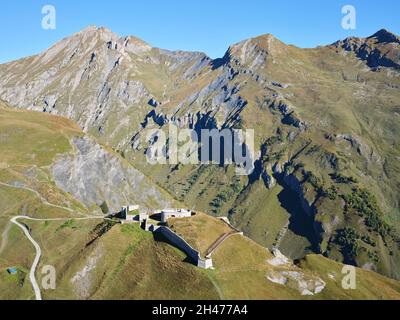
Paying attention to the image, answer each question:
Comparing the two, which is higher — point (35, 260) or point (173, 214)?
point (173, 214)

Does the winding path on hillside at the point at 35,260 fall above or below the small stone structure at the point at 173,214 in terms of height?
below

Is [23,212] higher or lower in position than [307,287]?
higher

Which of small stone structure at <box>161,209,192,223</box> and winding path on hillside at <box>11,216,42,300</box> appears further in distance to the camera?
small stone structure at <box>161,209,192,223</box>

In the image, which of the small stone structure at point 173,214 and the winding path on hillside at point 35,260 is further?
the small stone structure at point 173,214

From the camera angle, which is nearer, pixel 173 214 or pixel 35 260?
pixel 35 260

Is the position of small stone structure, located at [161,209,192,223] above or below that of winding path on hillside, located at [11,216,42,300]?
above
